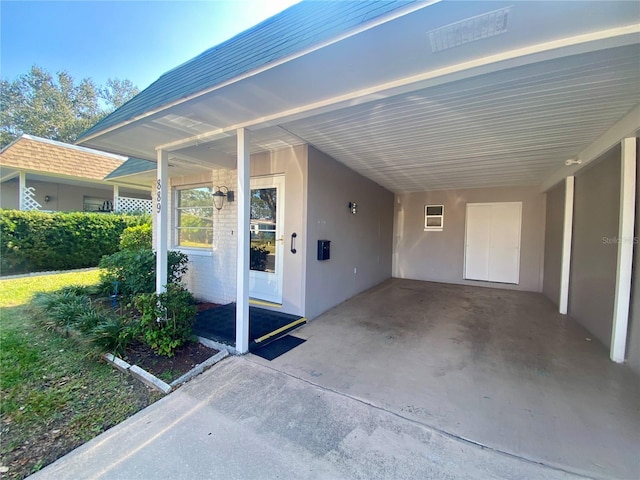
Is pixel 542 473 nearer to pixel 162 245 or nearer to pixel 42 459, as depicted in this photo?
pixel 42 459

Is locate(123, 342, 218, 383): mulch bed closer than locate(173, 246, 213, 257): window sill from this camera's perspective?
Yes

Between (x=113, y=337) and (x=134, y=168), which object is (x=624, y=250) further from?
(x=134, y=168)

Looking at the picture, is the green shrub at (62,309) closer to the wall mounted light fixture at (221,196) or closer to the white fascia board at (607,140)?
the wall mounted light fixture at (221,196)

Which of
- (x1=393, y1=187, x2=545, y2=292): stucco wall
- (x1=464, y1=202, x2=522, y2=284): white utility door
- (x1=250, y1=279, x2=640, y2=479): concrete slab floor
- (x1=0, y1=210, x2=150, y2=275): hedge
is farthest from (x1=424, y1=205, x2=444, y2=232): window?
(x1=0, y1=210, x2=150, y2=275): hedge

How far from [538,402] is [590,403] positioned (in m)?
0.44

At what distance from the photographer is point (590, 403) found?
92.0 inches

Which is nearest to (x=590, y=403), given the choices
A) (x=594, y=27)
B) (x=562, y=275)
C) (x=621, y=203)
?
(x=621, y=203)

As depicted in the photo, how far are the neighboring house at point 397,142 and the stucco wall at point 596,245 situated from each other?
0.11ft

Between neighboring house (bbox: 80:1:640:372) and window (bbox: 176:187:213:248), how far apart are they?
4 cm

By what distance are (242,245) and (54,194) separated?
12.5 m

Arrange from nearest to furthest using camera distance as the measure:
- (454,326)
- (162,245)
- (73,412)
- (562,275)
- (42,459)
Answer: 1. (42,459)
2. (73,412)
3. (162,245)
4. (454,326)
5. (562,275)

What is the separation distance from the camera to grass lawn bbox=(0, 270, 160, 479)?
1.87m

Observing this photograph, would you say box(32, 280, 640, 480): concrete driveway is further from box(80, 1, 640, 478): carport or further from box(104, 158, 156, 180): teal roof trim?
box(104, 158, 156, 180): teal roof trim

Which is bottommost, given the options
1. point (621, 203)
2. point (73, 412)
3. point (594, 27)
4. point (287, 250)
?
point (73, 412)
